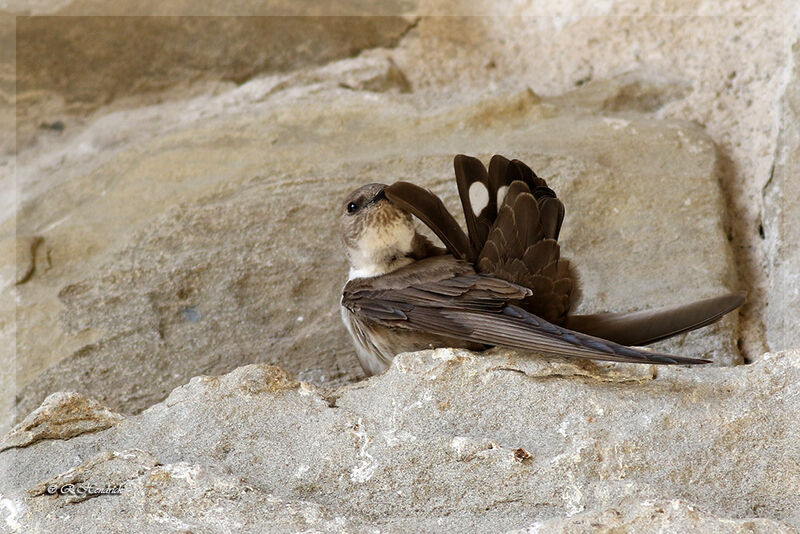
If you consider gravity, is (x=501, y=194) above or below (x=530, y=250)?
above

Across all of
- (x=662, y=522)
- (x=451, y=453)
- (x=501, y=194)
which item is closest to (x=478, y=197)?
(x=501, y=194)

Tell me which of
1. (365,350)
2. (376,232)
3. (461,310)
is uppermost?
(376,232)

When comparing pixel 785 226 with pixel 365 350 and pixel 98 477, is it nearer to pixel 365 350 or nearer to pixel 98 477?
pixel 365 350

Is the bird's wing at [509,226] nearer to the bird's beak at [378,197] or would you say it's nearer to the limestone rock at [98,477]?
the bird's beak at [378,197]

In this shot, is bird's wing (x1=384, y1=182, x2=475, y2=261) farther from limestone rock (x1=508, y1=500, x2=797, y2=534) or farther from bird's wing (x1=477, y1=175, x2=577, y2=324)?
limestone rock (x1=508, y1=500, x2=797, y2=534)

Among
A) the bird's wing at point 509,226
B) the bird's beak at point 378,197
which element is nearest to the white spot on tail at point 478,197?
the bird's wing at point 509,226

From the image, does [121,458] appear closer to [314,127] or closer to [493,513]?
[493,513]
